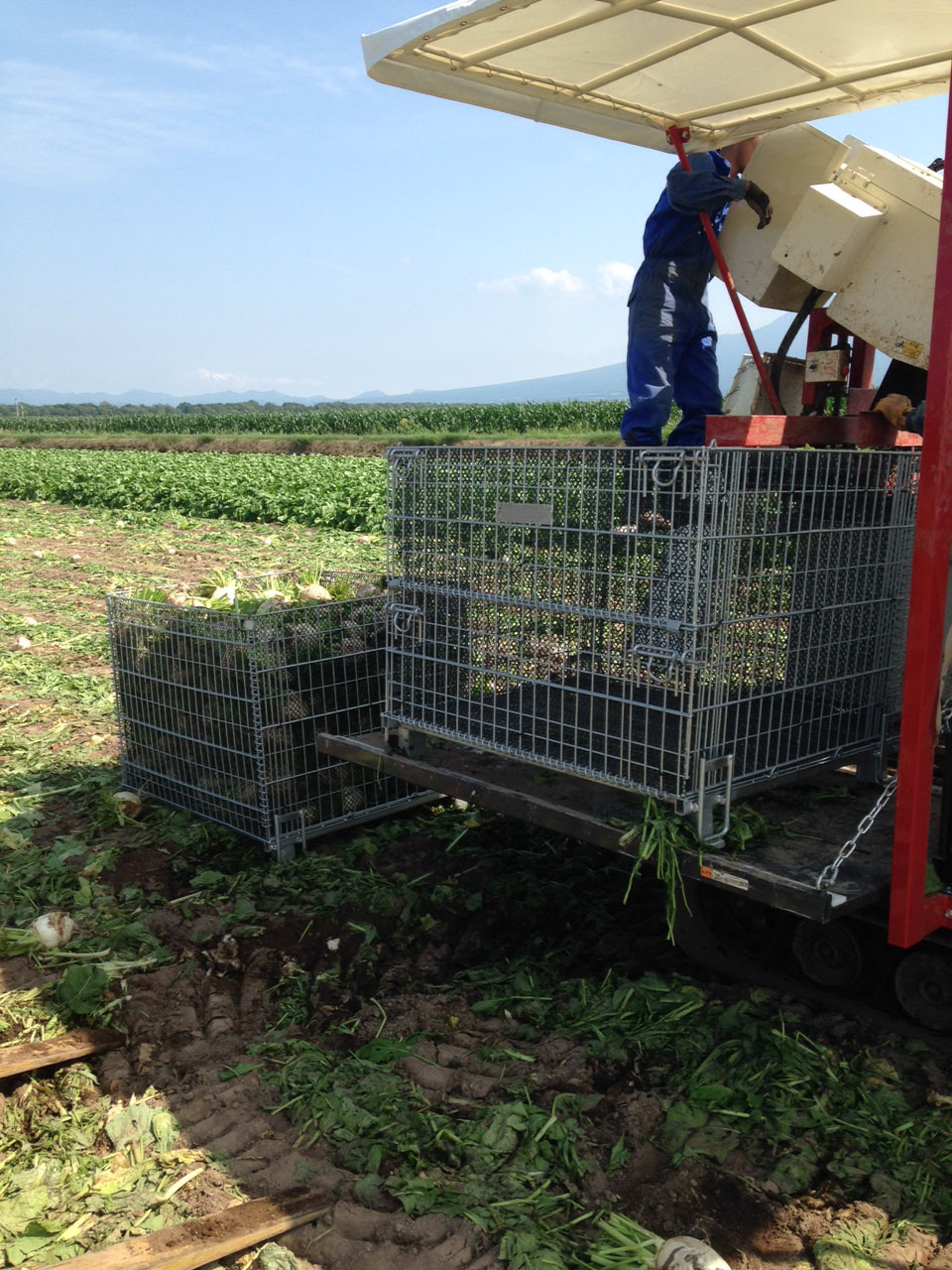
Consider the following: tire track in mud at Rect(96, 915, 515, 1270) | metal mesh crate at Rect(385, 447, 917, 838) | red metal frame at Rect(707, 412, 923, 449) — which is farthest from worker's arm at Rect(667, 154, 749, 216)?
tire track in mud at Rect(96, 915, 515, 1270)

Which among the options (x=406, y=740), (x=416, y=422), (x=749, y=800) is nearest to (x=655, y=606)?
(x=749, y=800)

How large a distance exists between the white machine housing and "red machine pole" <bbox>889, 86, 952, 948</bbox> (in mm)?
902

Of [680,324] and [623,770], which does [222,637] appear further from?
[680,324]

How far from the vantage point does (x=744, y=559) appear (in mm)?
3480

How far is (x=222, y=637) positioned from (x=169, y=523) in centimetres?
1753

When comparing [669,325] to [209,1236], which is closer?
[209,1236]

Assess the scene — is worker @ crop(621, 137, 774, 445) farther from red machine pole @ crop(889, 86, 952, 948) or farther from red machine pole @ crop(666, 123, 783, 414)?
red machine pole @ crop(889, 86, 952, 948)

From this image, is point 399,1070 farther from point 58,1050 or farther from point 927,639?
point 927,639

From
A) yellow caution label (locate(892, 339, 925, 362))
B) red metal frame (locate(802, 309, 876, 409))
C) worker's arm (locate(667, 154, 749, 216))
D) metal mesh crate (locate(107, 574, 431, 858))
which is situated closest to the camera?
yellow caution label (locate(892, 339, 925, 362))

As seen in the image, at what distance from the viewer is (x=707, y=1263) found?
259 centimetres

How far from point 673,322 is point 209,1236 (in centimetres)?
434

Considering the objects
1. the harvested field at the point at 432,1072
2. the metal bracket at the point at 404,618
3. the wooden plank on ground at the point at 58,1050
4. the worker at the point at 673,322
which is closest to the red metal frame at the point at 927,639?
the harvested field at the point at 432,1072

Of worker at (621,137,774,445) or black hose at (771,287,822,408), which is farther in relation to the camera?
worker at (621,137,774,445)

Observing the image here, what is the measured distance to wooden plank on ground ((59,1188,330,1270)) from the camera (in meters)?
2.76
